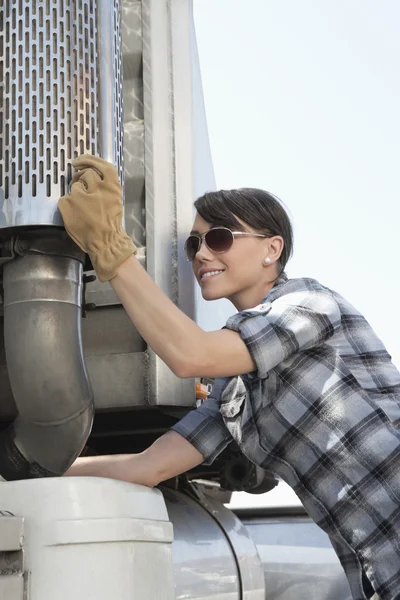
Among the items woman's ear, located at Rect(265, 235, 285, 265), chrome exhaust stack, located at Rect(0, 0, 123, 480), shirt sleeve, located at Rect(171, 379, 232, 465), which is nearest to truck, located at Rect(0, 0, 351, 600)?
chrome exhaust stack, located at Rect(0, 0, 123, 480)

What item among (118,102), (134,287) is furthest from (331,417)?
(118,102)

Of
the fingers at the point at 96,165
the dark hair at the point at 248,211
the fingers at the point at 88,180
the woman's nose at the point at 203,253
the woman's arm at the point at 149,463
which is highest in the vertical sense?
the fingers at the point at 96,165

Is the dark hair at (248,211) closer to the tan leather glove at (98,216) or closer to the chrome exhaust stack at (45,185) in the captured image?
the chrome exhaust stack at (45,185)

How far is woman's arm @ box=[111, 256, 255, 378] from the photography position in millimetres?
1706

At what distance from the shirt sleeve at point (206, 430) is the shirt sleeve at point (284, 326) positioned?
0.39 metres

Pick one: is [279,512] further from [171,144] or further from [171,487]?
[171,144]

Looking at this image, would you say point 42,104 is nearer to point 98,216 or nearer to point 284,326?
point 98,216

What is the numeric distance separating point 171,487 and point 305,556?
725 millimetres

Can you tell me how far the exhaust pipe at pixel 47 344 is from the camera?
6.00 feet

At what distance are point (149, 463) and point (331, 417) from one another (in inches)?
19.0

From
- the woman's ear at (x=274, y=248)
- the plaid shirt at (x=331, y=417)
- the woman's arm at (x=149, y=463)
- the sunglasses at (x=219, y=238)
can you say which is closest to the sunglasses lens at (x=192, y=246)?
the sunglasses at (x=219, y=238)

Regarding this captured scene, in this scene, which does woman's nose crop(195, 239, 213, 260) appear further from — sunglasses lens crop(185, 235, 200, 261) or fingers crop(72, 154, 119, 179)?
fingers crop(72, 154, 119, 179)

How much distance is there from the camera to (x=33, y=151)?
182 cm

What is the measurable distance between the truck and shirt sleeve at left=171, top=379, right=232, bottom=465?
13 cm
